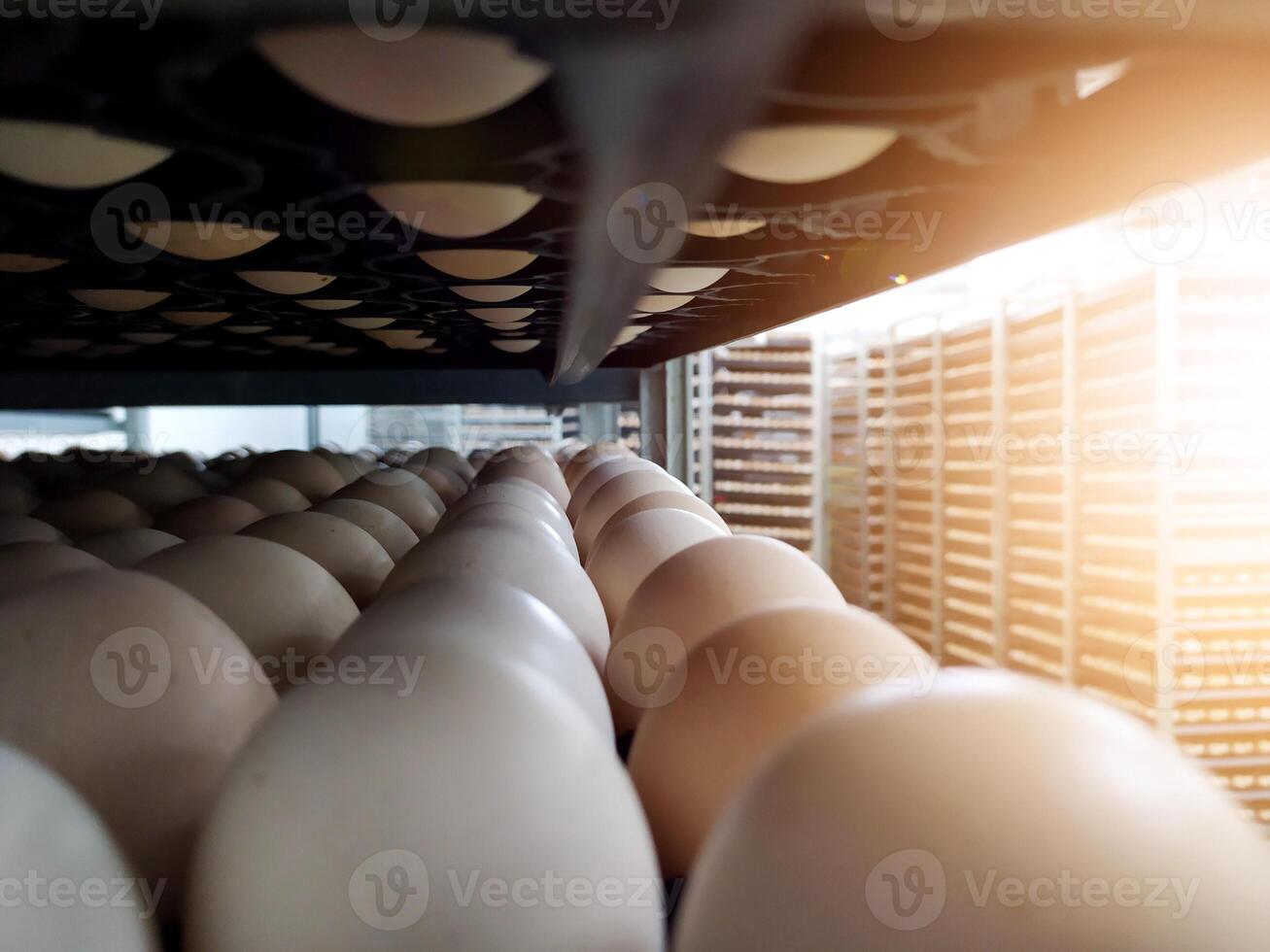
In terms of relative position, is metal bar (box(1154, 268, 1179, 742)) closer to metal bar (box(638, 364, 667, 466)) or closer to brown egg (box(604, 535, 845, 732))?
metal bar (box(638, 364, 667, 466))

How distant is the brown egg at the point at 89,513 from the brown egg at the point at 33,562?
569 millimetres

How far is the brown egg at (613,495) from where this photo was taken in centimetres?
161

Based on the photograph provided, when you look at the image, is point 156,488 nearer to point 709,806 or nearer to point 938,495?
point 709,806

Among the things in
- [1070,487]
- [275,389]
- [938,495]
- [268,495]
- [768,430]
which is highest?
[275,389]

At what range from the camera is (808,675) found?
0.65 m

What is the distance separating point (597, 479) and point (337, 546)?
88cm

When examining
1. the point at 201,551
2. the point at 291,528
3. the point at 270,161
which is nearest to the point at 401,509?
the point at 291,528

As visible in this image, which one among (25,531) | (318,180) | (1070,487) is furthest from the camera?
(1070,487)

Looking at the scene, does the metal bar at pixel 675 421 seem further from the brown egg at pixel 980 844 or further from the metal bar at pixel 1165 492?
the brown egg at pixel 980 844

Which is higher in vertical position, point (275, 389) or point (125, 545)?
point (275, 389)

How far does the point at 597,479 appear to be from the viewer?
6.72 ft

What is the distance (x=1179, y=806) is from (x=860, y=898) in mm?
155

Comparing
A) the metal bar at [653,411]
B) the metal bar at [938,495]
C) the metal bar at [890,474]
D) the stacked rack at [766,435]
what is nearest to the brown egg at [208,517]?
the metal bar at [653,411]

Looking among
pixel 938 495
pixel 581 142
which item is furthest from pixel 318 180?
pixel 938 495
